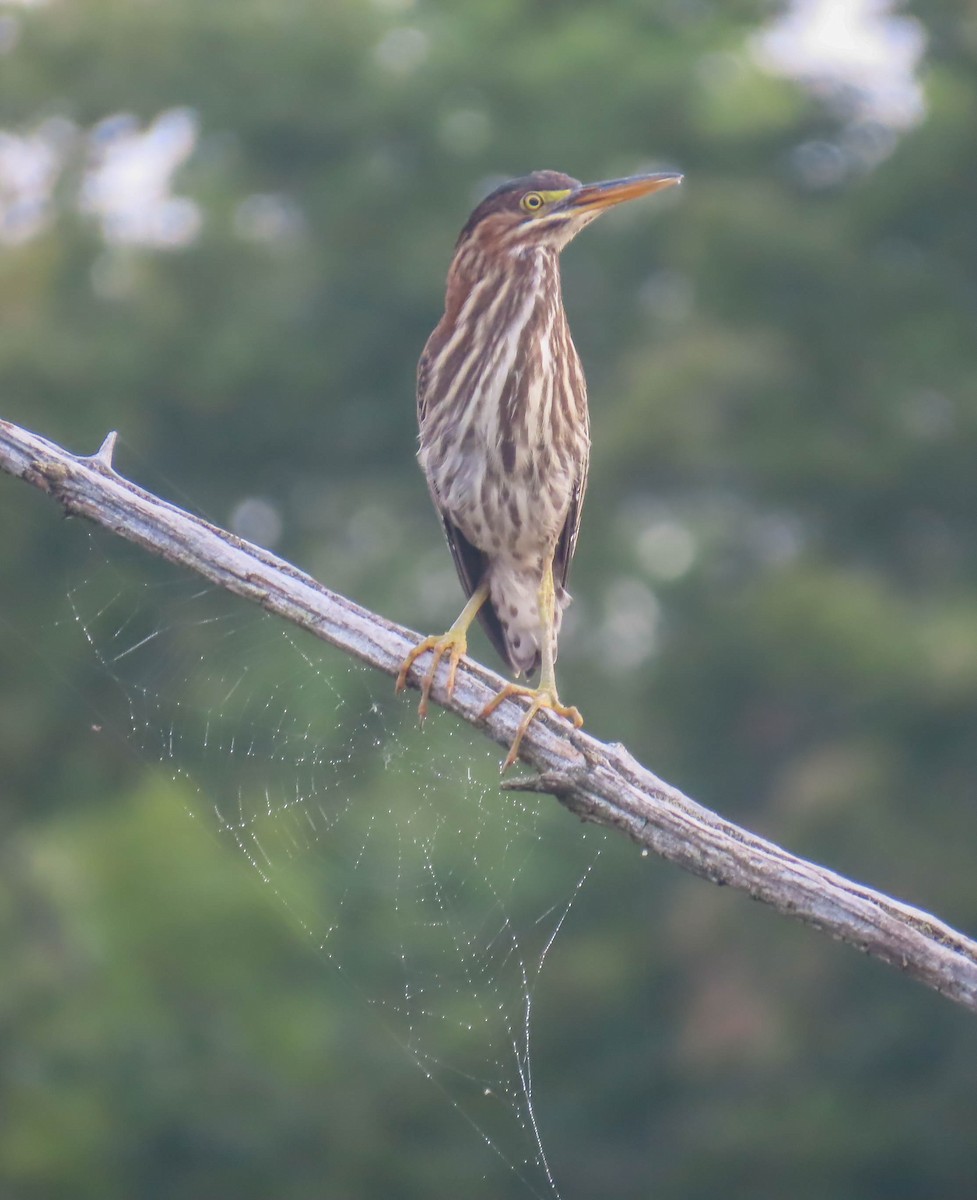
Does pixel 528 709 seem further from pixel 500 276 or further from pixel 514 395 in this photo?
pixel 500 276

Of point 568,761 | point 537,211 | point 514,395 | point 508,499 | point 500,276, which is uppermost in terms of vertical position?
point 537,211

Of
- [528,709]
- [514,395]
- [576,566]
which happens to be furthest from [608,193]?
[576,566]

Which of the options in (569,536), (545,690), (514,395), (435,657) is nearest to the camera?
(435,657)

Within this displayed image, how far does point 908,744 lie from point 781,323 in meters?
3.08

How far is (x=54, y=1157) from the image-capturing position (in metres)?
8.72

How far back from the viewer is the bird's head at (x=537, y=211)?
382 cm

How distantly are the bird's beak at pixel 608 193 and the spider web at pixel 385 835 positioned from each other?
385 centimetres

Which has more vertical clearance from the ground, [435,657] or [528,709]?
[435,657]

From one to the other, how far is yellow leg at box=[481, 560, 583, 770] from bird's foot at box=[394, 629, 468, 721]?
11 centimetres

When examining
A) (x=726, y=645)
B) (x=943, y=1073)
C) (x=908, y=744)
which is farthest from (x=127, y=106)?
(x=943, y=1073)

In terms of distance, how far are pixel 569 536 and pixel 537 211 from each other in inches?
30.6

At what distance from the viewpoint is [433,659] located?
3.17m

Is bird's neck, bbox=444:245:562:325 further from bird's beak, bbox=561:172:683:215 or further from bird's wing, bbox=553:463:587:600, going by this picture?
bird's wing, bbox=553:463:587:600

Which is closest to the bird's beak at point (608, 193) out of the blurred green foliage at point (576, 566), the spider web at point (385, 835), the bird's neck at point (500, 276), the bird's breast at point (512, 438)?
the bird's neck at point (500, 276)
